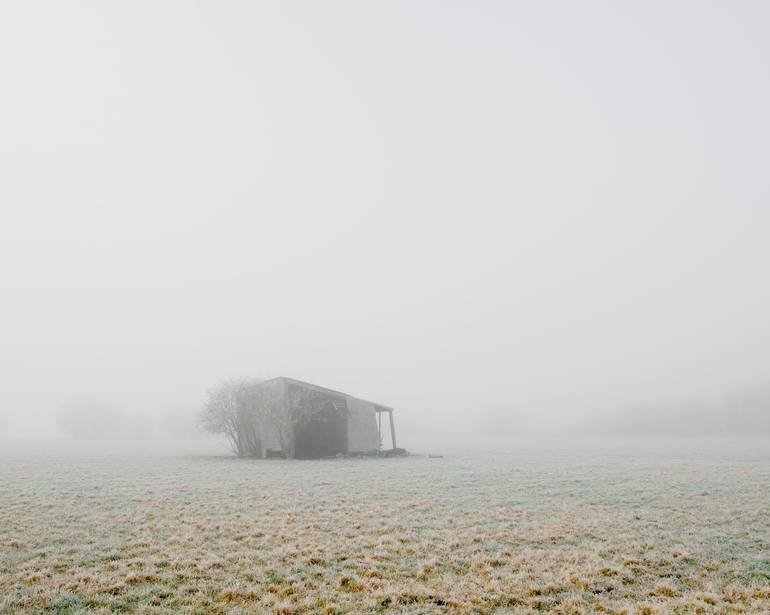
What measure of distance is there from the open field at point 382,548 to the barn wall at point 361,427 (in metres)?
19.2

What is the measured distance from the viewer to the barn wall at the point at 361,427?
39750mm

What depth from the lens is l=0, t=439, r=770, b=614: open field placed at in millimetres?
7969

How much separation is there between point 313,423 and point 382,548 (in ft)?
90.5

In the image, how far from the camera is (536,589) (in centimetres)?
843

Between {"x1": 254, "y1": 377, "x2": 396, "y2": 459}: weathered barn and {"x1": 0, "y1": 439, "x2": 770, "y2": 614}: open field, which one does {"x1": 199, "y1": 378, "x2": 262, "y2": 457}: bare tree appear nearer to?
{"x1": 254, "y1": 377, "x2": 396, "y2": 459}: weathered barn

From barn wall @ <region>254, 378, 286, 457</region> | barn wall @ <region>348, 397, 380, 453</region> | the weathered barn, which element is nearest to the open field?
the weathered barn

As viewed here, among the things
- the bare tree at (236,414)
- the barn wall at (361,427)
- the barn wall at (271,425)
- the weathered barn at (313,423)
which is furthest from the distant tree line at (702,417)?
the bare tree at (236,414)

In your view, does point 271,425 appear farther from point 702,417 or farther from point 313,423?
point 702,417

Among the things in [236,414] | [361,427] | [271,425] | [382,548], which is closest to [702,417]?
[361,427]

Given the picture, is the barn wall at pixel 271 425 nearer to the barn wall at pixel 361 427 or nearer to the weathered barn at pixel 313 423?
the weathered barn at pixel 313 423

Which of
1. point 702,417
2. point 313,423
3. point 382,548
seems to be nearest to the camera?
point 382,548

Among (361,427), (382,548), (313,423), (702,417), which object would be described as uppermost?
(313,423)

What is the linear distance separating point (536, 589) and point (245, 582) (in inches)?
195

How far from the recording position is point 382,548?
35.4ft
